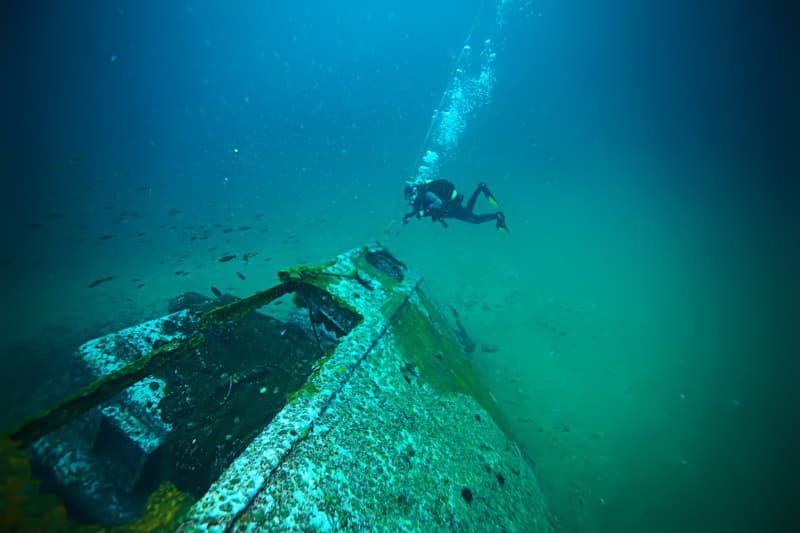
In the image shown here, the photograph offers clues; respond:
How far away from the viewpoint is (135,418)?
8.00 feet

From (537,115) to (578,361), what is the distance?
12354 cm

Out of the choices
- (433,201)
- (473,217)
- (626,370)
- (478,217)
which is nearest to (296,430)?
(433,201)

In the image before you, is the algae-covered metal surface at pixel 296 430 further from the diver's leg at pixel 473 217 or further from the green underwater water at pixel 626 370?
the diver's leg at pixel 473 217

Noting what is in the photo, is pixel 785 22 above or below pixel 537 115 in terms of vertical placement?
below

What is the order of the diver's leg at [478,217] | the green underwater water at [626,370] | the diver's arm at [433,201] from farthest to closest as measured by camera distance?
the diver's leg at [478,217]
the diver's arm at [433,201]
the green underwater water at [626,370]

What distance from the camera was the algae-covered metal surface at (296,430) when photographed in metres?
1.49

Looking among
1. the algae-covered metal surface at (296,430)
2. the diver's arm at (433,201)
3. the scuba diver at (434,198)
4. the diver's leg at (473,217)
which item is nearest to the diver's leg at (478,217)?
the diver's leg at (473,217)

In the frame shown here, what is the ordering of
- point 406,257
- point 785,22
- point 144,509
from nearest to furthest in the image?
point 144,509 < point 406,257 < point 785,22

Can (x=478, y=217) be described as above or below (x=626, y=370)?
above

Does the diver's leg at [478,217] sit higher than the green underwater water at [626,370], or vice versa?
the diver's leg at [478,217]

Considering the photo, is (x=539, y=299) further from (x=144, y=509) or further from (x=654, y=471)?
(x=144, y=509)

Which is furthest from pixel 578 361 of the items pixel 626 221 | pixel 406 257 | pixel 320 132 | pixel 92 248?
pixel 320 132

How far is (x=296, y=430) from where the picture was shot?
5.32ft

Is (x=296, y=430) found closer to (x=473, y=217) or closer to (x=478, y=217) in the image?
(x=473, y=217)
